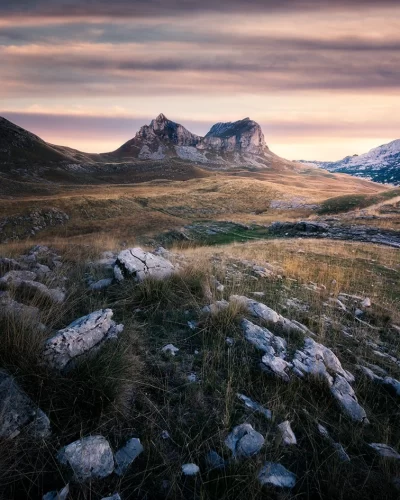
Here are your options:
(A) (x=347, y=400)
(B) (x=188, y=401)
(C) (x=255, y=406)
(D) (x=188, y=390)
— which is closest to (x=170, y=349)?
(D) (x=188, y=390)

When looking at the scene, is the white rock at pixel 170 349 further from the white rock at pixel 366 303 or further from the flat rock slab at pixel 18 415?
the white rock at pixel 366 303

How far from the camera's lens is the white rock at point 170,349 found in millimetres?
3730

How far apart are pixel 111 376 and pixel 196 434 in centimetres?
93

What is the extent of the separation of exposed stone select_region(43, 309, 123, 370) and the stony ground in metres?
0.01

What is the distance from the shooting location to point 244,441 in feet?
8.40

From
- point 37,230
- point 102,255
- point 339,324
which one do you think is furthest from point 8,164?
point 339,324

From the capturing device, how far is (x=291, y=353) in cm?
391

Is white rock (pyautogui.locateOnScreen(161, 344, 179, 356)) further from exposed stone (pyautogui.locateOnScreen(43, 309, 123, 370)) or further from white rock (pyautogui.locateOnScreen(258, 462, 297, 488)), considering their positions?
white rock (pyautogui.locateOnScreen(258, 462, 297, 488))

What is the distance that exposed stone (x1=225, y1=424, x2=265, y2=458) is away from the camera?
8.16 ft

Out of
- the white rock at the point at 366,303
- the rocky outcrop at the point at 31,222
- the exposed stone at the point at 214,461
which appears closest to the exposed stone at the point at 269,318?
the exposed stone at the point at 214,461

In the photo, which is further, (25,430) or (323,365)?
(323,365)

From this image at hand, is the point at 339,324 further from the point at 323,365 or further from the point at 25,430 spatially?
the point at 25,430

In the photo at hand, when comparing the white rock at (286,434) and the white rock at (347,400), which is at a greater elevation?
the white rock at (286,434)

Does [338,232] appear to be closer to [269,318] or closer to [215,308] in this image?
[269,318]
